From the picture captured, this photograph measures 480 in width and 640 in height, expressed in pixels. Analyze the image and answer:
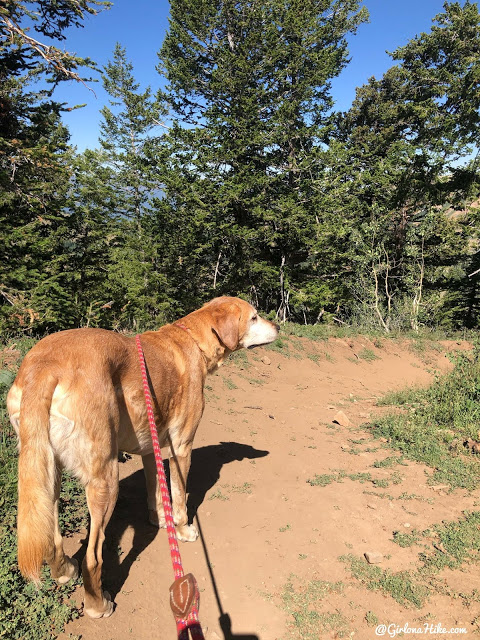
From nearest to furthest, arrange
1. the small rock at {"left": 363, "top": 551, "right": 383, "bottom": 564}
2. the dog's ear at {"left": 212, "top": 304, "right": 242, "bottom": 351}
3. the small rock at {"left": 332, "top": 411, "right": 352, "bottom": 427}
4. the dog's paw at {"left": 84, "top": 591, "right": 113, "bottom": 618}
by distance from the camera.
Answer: the dog's paw at {"left": 84, "top": 591, "right": 113, "bottom": 618} → the small rock at {"left": 363, "top": 551, "right": 383, "bottom": 564} → the dog's ear at {"left": 212, "top": 304, "right": 242, "bottom": 351} → the small rock at {"left": 332, "top": 411, "right": 352, "bottom": 427}

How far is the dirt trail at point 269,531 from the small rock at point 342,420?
7 cm

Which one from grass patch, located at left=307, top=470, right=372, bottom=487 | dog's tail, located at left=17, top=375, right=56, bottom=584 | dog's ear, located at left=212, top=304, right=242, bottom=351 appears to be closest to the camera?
dog's tail, located at left=17, top=375, right=56, bottom=584

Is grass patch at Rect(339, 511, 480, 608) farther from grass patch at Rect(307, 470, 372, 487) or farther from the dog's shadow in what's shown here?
the dog's shadow

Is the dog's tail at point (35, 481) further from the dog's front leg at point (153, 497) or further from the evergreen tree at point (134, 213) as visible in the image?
the evergreen tree at point (134, 213)

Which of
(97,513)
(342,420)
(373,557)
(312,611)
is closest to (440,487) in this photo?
(373,557)

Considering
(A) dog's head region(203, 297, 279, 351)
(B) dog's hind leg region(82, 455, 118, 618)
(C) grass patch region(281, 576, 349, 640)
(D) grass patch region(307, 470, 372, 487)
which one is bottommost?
(D) grass patch region(307, 470, 372, 487)

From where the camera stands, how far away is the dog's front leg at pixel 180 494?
3205mm

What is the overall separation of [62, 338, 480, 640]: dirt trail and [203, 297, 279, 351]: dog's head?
65.9 inches

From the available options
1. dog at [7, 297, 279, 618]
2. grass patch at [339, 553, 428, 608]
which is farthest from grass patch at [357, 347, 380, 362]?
dog at [7, 297, 279, 618]

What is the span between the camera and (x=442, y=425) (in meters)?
5.47

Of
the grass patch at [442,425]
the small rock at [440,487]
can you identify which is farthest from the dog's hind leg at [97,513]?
the grass patch at [442,425]

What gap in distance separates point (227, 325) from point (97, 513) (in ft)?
6.17

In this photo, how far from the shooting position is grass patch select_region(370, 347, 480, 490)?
14.1ft

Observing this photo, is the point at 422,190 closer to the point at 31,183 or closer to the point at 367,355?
the point at 367,355
